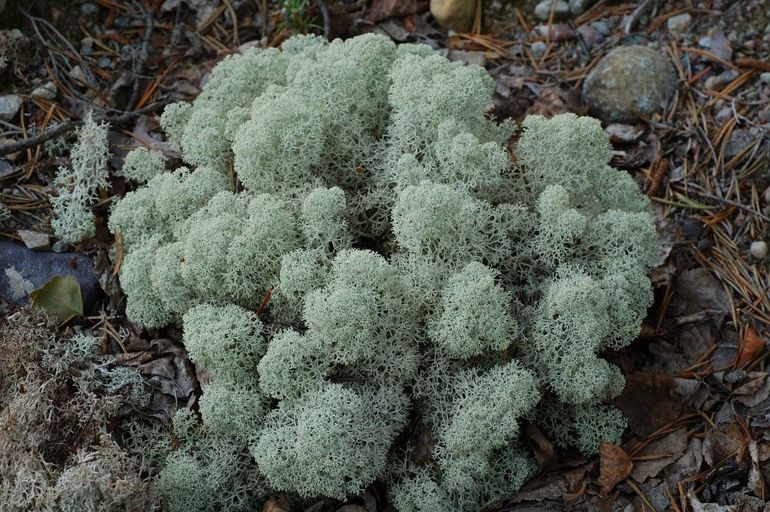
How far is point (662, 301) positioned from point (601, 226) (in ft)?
2.36

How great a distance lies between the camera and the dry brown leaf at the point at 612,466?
327cm

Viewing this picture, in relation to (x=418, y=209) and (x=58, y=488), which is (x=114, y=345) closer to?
(x=58, y=488)

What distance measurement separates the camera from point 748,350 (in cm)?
362

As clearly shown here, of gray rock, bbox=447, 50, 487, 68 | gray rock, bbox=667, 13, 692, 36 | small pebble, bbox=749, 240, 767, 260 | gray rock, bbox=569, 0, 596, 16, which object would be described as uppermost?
gray rock, bbox=569, 0, 596, 16

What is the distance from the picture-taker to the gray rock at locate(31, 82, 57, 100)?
167 inches

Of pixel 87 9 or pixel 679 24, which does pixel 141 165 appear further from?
pixel 679 24

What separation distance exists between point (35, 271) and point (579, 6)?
369cm

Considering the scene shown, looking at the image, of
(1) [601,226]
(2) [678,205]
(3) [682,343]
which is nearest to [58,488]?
(1) [601,226]

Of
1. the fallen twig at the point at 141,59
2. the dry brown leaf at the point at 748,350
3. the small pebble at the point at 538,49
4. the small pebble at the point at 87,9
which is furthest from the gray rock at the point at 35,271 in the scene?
the dry brown leaf at the point at 748,350

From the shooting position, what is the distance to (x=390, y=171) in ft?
11.7

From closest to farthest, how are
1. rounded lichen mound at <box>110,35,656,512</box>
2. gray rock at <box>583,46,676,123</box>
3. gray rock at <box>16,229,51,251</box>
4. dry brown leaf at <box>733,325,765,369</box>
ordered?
1. rounded lichen mound at <box>110,35,656,512</box>
2. dry brown leaf at <box>733,325,765,369</box>
3. gray rock at <box>16,229,51,251</box>
4. gray rock at <box>583,46,676,123</box>

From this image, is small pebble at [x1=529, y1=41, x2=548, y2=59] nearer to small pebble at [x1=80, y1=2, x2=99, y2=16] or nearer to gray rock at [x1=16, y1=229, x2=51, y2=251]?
small pebble at [x1=80, y1=2, x2=99, y2=16]

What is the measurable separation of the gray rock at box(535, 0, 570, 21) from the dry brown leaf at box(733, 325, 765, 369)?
248 cm

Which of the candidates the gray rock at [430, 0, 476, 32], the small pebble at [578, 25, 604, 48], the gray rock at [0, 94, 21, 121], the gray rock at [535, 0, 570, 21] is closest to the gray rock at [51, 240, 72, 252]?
the gray rock at [0, 94, 21, 121]
